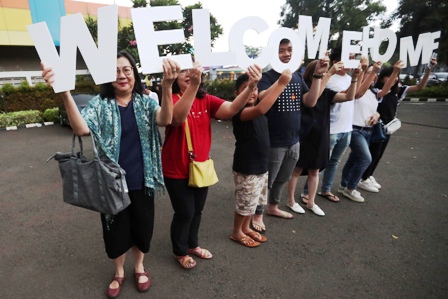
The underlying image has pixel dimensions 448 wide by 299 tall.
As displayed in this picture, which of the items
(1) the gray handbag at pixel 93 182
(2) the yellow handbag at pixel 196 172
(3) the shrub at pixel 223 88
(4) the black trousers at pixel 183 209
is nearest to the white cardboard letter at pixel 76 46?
(1) the gray handbag at pixel 93 182

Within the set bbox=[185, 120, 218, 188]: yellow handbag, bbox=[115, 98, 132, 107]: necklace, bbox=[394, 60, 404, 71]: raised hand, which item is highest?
bbox=[394, 60, 404, 71]: raised hand

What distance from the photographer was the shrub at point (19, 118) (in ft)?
31.9

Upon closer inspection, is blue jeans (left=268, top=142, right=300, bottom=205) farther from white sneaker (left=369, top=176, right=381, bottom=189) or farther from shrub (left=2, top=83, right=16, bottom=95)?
shrub (left=2, top=83, right=16, bottom=95)

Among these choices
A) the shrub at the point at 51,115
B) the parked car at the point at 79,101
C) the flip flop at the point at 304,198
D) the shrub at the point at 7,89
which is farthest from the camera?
the shrub at the point at 7,89

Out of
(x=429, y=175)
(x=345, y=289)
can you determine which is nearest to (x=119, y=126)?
(x=345, y=289)

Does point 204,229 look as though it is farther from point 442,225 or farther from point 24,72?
point 24,72

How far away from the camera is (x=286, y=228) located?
296 cm

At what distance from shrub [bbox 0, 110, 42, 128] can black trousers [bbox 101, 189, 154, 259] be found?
34.5 ft

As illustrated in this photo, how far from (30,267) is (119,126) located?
1691mm

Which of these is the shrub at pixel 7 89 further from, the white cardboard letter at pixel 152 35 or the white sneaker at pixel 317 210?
the white sneaker at pixel 317 210

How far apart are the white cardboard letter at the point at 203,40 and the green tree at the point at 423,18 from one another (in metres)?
18.3

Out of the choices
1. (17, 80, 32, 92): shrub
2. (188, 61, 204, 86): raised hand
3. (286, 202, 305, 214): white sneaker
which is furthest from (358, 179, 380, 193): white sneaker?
(17, 80, 32, 92): shrub

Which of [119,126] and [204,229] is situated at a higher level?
[119,126]

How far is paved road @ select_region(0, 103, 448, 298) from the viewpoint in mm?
2129
